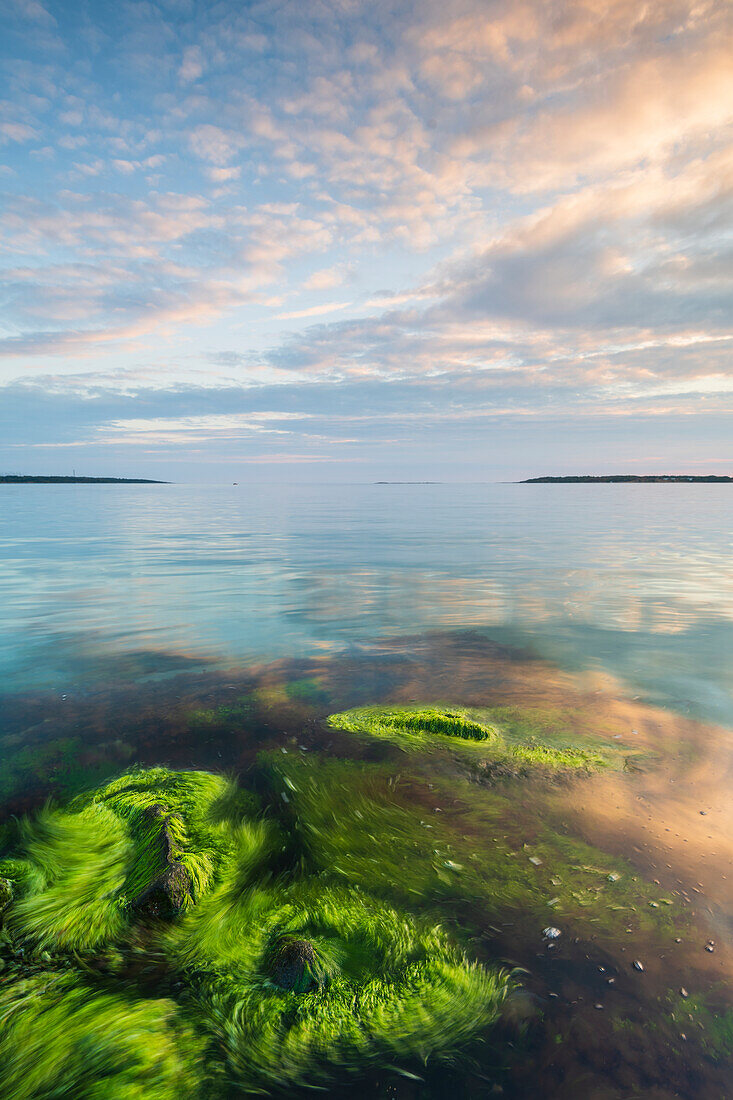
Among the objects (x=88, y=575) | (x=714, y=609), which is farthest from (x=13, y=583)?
(x=714, y=609)

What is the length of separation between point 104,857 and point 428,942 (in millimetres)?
3169

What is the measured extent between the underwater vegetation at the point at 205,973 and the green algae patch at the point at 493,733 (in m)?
2.61

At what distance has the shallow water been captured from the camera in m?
3.27

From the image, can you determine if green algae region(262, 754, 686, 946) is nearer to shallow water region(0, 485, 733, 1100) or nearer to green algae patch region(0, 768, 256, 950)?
shallow water region(0, 485, 733, 1100)

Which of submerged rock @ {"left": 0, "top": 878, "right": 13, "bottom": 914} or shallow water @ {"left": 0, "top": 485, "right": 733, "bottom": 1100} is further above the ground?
submerged rock @ {"left": 0, "top": 878, "right": 13, "bottom": 914}

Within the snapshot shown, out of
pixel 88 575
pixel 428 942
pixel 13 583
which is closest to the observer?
pixel 428 942

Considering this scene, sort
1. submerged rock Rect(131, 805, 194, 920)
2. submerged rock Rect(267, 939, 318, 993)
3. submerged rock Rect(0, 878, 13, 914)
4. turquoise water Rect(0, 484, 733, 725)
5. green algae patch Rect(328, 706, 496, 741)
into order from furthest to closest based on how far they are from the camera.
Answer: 1. turquoise water Rect(0, 484, 733, 725)
2. green algae patch Rect(328, 706, 496, 741)
3. submerged rock Rect(131, 805, 194, 920)
4. submerged rock Rect(0, 878, 13, 914)
5. submerged rock Rect(267, 939, 318, 993)

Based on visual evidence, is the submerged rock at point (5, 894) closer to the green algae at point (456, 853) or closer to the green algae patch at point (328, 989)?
Result: the green algae patch at point (328, 989)

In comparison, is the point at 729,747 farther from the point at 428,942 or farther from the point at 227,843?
the point at 227,843

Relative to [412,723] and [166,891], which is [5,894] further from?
[412,723]

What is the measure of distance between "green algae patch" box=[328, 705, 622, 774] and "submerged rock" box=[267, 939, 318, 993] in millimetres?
3509

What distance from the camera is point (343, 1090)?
2912 millimetres

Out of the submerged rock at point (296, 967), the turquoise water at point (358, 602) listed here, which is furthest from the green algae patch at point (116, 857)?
the turquoise water at point (358, 602)

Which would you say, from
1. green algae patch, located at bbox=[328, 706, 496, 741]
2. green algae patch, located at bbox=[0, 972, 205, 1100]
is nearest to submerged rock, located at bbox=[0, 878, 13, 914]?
green algae patch, located at bbox=[0, 972, 205, 1100]
